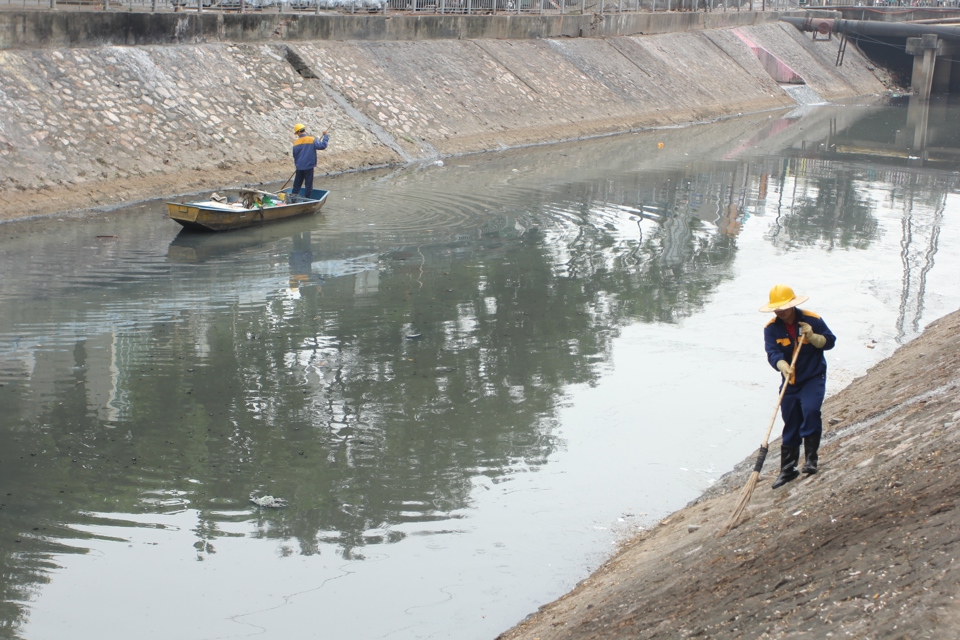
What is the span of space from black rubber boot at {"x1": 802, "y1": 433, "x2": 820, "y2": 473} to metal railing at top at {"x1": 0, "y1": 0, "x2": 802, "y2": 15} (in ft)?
74.7

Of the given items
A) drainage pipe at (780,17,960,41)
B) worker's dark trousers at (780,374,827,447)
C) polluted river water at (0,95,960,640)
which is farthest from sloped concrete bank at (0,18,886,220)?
drainage pipe at (780,17,960,41)

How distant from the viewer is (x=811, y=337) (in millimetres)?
8148

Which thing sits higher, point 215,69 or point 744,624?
point 215,69

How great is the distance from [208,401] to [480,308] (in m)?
5.36

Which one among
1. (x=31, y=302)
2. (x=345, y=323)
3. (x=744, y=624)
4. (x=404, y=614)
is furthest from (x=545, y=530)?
(x=31, y=302)

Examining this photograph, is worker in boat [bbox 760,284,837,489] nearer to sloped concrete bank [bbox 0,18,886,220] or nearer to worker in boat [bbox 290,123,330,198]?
worker in boat [bbox 290,123,330,198]

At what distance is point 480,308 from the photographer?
16766mm

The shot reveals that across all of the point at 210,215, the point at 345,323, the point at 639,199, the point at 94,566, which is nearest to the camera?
the point at 94,566

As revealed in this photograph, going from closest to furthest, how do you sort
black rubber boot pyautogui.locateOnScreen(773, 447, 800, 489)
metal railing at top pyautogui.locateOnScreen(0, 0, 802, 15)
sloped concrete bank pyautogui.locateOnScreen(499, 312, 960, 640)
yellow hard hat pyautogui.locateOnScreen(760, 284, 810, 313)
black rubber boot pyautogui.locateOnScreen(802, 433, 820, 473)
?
sloped concrete bank pyautogui.locateOnScreen(499, 312, 960, 640)
yellow hard hat pyautogui.locateOnScreen(760, 284, 810, 313)
black rubber boot pyautogui.locateOnScreen(802, 433, 820, 473)
black rubber boot pyautogui.locateOnScreen(773, 447, 800, 489)
metal railing at top pyautogui.locateOnScreen(0, 0, 802, 15)

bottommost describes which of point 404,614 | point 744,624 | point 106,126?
point 404,614

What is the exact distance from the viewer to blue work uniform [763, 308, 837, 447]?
8.27m

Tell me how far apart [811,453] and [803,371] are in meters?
0.79

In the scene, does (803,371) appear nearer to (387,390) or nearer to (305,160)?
(387,390)

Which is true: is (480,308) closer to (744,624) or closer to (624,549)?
(624,549)
